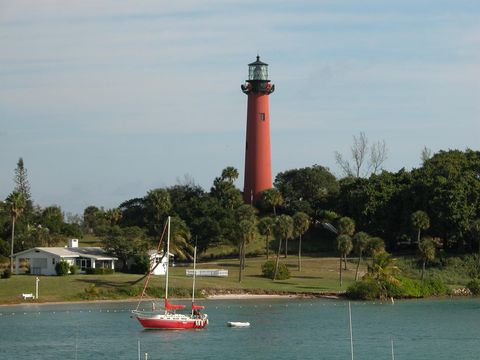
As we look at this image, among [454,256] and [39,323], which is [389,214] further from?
[39,323]

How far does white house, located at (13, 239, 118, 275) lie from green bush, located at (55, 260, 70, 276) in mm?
1144

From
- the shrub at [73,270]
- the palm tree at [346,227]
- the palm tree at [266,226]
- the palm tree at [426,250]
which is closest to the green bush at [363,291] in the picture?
the palm tree at [426,250]

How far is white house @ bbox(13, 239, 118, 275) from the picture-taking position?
111312 millimetres

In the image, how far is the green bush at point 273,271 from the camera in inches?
4535

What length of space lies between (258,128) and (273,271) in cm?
2639

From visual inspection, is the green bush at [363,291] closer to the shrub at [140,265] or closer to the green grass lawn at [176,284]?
the green grass lawn at [176,284]

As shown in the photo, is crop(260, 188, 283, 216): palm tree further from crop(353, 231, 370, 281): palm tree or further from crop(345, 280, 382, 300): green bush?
crop(345, 280, 382, 300): green bush

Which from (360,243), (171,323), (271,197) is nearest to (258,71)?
(271,197)

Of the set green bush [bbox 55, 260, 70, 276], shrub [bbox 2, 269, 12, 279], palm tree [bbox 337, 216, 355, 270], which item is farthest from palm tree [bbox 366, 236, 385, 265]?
shrub [bbox 2, 269, 12, 279]

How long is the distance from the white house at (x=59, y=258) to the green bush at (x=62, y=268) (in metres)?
1.14

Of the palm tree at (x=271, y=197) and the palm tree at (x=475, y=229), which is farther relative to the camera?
the palm tree at (x=271, y=197)

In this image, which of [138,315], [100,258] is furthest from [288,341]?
[100,258]

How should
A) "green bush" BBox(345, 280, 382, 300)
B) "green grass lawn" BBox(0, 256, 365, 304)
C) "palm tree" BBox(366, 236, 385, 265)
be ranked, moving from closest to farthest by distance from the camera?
"green grass lawn" BBox(0, 256, 365, 304)
"green bush" BBox(345, 280, 382, 300)
"palm tree" BBox(366, 236, 385, 265)

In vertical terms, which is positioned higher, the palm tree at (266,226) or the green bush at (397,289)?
the palm tree at (266,226)
